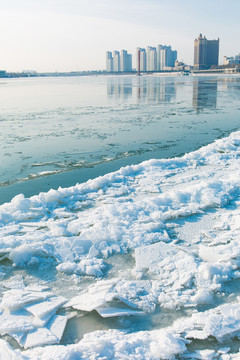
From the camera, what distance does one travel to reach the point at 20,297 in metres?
2.59

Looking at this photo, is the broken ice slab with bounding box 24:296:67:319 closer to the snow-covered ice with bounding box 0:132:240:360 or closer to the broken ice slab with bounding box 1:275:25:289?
the snow-covered ice with bounding box 0:132:240:360

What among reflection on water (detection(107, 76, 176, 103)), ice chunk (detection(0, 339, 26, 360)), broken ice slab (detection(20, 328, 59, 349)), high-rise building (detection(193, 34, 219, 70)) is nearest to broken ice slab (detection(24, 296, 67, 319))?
broken ice slab (detection(20, 328, 59, 349))

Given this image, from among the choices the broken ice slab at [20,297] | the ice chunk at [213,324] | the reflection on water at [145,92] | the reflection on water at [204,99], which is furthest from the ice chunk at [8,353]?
the reflection on water at [145,92]

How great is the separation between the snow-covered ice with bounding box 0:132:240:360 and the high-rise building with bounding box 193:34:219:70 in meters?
202

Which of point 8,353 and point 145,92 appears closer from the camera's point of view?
point 8,353

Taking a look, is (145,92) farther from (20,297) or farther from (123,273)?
(20,297)

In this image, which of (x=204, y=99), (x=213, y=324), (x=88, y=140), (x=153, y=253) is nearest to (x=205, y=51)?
(x=204, y=99)

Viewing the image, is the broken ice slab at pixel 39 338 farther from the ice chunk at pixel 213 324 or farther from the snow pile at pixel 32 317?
the ice chunk at pixel 213 324

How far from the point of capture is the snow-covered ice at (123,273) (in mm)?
2170

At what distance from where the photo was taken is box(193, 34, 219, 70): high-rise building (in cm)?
18862

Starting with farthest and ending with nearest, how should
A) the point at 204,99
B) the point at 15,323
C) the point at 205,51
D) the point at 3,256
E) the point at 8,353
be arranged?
the point at 205,51 → the point at 204,99 → the point at 3,256 → the point at 15,323 → the point at 8,353

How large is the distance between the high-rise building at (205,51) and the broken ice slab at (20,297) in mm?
203984

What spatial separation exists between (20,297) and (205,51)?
21329cm

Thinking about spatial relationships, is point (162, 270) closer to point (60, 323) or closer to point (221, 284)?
point (221, 284)
